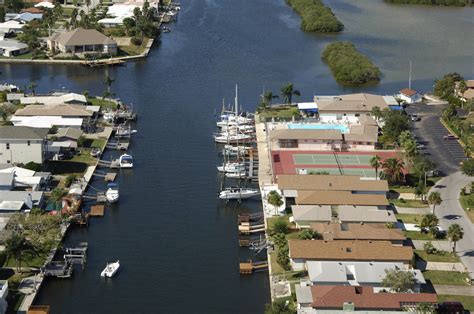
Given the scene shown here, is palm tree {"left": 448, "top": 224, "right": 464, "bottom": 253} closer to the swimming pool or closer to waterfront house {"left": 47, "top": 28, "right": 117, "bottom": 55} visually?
the swimming pool

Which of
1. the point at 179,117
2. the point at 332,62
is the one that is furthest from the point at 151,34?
the point at 179,117

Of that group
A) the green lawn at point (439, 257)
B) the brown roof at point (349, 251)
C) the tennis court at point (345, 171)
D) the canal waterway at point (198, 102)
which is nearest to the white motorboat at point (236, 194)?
the canal waterway at point (198, 102)

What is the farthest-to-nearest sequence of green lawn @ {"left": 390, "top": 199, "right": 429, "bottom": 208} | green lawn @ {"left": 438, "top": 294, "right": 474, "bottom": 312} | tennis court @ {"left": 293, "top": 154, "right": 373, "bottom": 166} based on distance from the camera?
tennis court @ {"left": 293, "top": 154, "right": 373, "bottom": 166}
green lawn @ {"left": 390, "top": 199, "right": 429, "bottom": 208}
green lawn @ {"left": 438, "top": 294, "right": 474, "bottom": 312}

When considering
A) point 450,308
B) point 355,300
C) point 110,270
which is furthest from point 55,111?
point 450,308

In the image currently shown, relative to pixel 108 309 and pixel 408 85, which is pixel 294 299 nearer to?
pixel 108 309

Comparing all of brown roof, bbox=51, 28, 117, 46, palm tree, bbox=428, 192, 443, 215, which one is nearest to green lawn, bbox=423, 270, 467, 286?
palm tree, bbox=428, 192, 443, 215

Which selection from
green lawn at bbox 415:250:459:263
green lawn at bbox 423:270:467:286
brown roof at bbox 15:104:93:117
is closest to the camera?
green lawn at bbox 423:270:467:286
